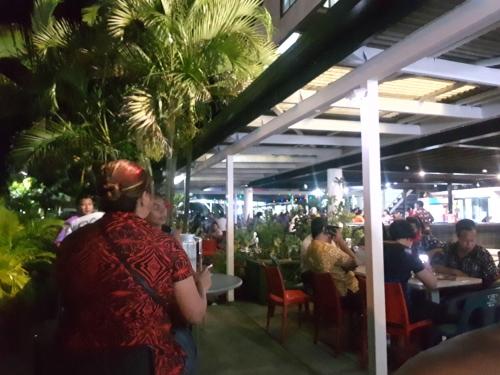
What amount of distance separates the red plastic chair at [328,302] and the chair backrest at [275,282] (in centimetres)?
41

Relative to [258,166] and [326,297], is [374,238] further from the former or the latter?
[258,166]

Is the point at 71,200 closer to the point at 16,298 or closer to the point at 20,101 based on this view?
the point at 20,101

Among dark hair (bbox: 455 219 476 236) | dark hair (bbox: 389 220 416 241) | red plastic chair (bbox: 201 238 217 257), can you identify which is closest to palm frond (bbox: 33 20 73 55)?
red plastic chair (bbox: 201 238 217 257)

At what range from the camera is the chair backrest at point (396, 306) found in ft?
13.2

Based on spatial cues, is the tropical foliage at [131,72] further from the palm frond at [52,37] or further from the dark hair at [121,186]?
the dark hair at [121,186]

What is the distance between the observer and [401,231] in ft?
14.7

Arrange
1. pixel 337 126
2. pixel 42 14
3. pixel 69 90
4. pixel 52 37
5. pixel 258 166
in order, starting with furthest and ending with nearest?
pixel 258 166, pixel 337 126, pixel 69 90, pixel 42 14, pixel 52 37

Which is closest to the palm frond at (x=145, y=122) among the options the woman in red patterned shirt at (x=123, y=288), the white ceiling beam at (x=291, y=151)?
the white ceiling beam at (x=291, y=151)

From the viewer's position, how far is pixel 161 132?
548cm

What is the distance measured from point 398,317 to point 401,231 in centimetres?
89

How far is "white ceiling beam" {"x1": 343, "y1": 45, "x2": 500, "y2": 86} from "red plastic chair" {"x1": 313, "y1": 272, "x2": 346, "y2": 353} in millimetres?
2385

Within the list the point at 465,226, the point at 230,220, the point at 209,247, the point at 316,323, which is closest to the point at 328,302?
the point at 316,323

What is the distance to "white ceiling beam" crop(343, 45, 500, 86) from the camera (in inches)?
155

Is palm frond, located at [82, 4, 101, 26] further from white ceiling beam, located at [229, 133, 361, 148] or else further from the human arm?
the human arm
